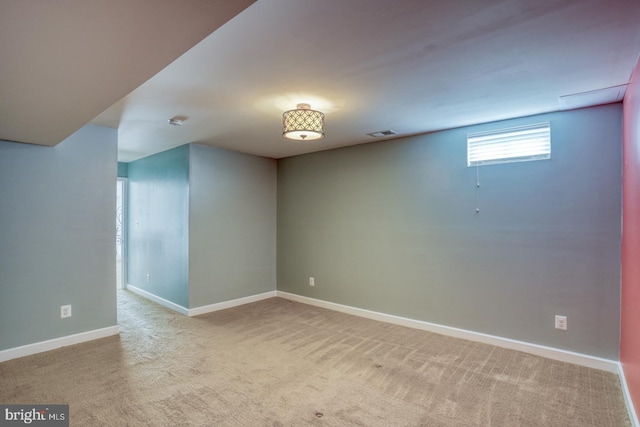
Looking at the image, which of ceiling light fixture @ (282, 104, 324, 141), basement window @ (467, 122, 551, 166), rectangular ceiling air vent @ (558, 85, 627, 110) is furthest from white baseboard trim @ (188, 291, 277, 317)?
rectangular ceiling air vent @ (558, 85, 627, 110)

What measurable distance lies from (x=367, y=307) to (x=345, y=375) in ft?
5.66

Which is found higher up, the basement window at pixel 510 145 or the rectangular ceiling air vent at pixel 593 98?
the rectangular ceiling air vent at pixel 593 98

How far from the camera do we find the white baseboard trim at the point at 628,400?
6.66 feet

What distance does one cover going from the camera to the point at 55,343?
3240mm

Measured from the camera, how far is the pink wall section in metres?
2.08

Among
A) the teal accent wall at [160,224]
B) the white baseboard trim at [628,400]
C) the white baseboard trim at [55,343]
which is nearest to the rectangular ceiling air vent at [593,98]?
the white baseboard trim at [628,400]

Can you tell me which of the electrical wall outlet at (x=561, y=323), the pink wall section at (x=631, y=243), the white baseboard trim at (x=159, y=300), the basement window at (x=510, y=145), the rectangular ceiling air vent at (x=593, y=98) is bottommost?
the white baseboard trim at (x=159, y=300)

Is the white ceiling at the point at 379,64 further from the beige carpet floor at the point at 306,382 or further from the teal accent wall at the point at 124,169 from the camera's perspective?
the teal accent wall at the point at 124,169

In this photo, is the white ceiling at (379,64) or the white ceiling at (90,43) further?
the white ceiling at (379,64)

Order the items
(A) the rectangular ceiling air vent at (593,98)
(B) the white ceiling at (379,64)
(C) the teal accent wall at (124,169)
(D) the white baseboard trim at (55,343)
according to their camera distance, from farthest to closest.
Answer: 1. (C) the teal accent wall at (124,169)
2. (D) the white baseboard trim at (55,343)
3. (A) the rectangular ceiling air vent at (593,98)
4. (B) the white ceiling at (379,64)

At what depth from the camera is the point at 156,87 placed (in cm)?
245

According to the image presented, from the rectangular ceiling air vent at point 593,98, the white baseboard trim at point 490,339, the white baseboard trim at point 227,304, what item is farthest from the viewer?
the white baseboard trim at point 227,304

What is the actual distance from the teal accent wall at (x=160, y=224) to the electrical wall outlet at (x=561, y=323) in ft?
13.7

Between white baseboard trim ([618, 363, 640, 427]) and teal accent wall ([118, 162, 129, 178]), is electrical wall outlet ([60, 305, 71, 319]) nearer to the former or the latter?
teal accent wall ([118, 162, 129, 178])
